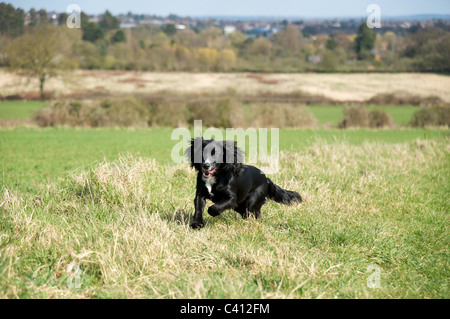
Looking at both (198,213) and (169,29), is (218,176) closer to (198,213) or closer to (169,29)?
(198,213)

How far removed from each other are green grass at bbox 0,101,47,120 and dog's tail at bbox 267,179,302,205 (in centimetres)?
3074

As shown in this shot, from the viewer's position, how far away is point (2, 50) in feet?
123

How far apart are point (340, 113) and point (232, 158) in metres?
40.6

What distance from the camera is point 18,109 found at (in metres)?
42.2

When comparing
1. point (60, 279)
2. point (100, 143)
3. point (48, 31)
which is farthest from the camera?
point (48, 31)

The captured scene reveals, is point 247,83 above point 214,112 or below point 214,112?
above

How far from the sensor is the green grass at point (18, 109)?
117 ft

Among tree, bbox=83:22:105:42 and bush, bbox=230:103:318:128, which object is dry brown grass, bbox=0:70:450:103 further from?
bush, bbox=230:103:318:128

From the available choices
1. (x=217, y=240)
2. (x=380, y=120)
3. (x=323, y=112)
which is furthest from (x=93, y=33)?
(x=217, y=240)

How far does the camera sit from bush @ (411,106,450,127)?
112 ft
